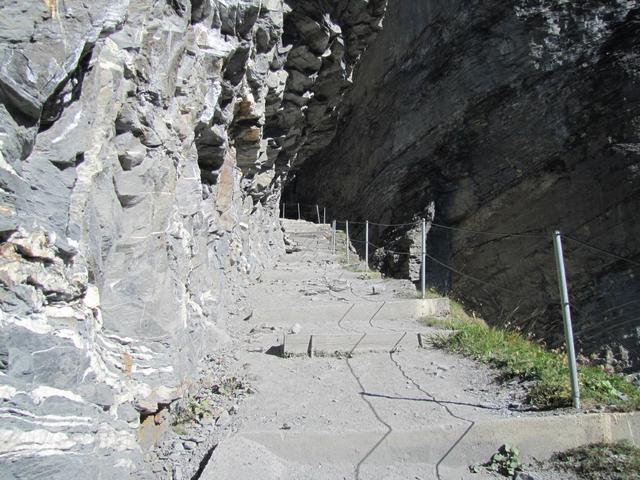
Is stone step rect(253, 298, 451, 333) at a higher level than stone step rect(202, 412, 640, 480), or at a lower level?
higher

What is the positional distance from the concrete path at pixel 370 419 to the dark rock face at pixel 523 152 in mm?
5848

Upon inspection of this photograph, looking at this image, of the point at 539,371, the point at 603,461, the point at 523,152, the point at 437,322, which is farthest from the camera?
the point at 523,152

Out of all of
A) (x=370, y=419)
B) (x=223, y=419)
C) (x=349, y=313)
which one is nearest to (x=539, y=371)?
(x=370, y=419)

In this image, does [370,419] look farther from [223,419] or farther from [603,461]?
[603,461]

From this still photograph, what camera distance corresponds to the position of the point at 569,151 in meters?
11.2

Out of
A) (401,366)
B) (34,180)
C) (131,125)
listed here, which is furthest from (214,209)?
(34,180)

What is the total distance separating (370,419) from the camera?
3.29 metres

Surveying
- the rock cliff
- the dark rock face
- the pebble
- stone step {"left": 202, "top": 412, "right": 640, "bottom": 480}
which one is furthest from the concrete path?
the dark rock face

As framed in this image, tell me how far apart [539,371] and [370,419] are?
1.53 metres

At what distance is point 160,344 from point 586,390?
312 cm

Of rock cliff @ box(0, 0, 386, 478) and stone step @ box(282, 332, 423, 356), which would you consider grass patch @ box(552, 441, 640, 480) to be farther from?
rock cliff @ box(0, 0, 386, 478)

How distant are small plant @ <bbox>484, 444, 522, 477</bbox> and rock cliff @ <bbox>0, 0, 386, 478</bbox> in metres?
2.17

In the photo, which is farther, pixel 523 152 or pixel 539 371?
pixel 523 152

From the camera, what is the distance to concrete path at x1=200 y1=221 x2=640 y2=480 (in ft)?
9.53
